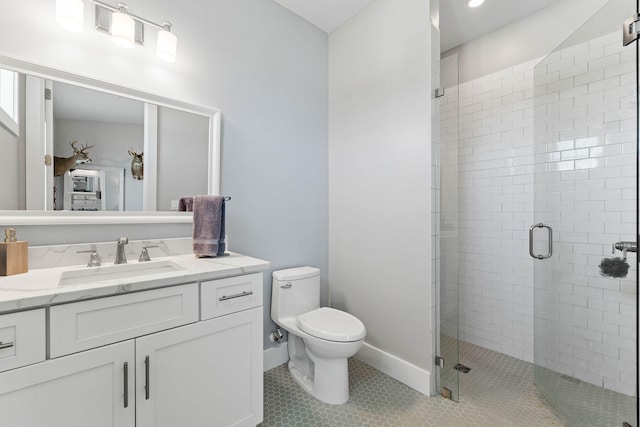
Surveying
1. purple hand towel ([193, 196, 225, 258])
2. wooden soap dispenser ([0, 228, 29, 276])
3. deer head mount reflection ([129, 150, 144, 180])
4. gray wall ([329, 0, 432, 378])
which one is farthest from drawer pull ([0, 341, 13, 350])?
gray wall ([329, 0, 432, 378])

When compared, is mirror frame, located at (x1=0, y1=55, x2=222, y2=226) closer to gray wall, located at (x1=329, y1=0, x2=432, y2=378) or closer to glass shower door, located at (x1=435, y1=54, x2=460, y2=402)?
gray wall, located at (x1=329, y1=0, x2=432, y2=378)

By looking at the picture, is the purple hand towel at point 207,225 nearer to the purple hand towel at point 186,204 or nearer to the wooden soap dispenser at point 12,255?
the purple hand towel at point 186,204

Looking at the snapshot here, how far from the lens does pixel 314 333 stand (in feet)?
5.47

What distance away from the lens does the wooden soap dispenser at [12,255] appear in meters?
1.11

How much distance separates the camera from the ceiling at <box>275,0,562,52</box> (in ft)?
6.76

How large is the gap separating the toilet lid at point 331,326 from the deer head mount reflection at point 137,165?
4.09 ft

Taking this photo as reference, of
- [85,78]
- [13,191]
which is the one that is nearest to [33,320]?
[13,191]

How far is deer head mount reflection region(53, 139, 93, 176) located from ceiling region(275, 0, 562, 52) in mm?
1659

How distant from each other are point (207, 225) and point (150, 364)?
0.71m

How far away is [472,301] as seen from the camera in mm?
2480

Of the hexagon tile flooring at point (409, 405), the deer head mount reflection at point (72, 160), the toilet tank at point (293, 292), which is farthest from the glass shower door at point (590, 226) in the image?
the deer head mount reflection at point (72, 160)

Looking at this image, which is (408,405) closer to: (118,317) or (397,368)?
(397,368)

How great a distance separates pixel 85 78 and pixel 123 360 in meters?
1.30

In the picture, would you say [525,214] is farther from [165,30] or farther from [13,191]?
[13,191]
